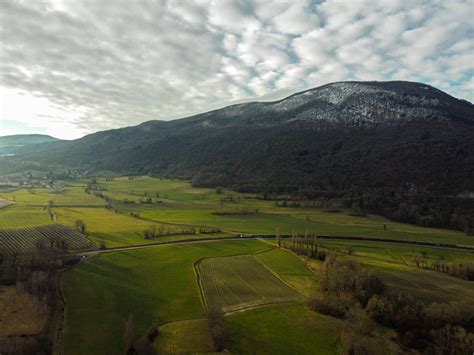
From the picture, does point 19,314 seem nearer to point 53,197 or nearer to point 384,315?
point 384,315

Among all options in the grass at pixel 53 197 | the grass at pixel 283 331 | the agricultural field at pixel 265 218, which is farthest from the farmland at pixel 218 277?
the grass at pixel 53 197

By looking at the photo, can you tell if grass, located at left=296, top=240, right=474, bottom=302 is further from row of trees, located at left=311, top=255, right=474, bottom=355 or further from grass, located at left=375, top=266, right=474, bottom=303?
row of trees, located at left=311, top=255, right=474, bottom=355

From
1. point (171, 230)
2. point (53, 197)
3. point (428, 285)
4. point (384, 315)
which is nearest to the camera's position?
point (384, 315)

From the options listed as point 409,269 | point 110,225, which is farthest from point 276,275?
point 110,225

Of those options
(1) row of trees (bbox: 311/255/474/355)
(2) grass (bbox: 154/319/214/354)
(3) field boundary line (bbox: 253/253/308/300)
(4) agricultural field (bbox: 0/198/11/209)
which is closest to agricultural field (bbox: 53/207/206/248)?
(4) agricultural field (bbox: 0/198/11/209)

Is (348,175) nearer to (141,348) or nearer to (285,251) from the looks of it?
(285,251)

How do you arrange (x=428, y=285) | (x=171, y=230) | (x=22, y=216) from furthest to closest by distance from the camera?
(x=22, y=216)
(x=171, y=230)
(x=428, y=285)

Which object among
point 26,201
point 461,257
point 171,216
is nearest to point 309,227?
point 461,257
